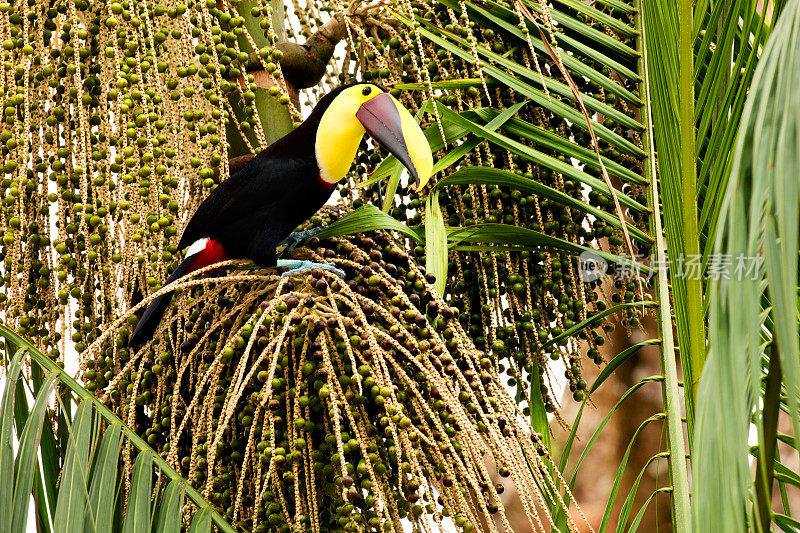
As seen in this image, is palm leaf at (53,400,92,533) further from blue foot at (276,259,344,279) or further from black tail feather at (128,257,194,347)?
blue foot at (276,259,344,279)

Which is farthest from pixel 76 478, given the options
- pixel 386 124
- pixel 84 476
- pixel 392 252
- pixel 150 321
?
pixel 386 124

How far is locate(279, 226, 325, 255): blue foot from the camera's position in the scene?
5.32 ft

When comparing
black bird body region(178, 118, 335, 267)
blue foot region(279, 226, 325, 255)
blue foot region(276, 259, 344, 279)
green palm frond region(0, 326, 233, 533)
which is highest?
black bird body region(178, 118, 335, 267)

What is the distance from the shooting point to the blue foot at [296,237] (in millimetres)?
1620

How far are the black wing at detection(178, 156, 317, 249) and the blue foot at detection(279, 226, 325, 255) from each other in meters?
0.07

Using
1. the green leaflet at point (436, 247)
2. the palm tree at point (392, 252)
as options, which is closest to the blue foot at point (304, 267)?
the palm tree at point (392, 252)

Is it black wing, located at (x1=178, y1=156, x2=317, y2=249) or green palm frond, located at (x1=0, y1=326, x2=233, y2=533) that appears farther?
black wing, located at (x1=178, y1=156, x2=317, y2=249)

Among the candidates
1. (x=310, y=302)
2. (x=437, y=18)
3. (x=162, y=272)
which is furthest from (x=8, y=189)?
(x=437, y=18)

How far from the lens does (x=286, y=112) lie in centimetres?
187

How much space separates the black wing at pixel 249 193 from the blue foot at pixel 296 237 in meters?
0.07

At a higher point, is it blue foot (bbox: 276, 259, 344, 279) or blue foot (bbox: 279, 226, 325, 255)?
blue foot (bbox: 279, 226, 325, 255)

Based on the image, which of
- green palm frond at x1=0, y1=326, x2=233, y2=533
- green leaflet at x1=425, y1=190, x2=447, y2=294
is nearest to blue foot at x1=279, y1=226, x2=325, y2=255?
green leaflet at x1=425, y1=190, x2=447, y2=294

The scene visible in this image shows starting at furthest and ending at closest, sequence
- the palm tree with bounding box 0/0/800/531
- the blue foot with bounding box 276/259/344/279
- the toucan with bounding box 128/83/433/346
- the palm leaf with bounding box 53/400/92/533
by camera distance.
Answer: the toucan with bounding box 128/83/433/346
the blue foot with bounding box 276/259/344/279
the palm tree with bounding box 0/0/800/531
the palm leaf with bounding box 53/400/92/533

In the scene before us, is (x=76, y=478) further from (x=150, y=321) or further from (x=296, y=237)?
(x=296, y=237)
